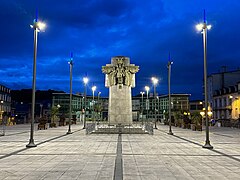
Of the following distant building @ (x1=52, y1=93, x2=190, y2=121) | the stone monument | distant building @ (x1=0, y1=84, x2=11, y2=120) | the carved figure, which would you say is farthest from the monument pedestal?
distant building @ (x1=52, y1=93, x2=190, y2=121)

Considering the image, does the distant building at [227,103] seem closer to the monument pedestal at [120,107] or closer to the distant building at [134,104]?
the distant building at [134,104]

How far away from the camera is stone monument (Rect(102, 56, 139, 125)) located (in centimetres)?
3769

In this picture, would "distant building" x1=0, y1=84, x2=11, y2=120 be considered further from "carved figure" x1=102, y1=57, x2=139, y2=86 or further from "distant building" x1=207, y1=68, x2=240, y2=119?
"distant building" x1=207, y1=68, x2=240, y2=119

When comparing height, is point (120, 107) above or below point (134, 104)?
below

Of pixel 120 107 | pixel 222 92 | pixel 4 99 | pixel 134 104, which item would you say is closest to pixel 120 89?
pixel 120 107

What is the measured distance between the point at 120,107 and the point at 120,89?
2368mm

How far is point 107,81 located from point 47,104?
297 feet

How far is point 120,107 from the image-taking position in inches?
1484

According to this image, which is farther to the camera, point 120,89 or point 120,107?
point 120,89

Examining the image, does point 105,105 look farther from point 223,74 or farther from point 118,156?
point 118,156

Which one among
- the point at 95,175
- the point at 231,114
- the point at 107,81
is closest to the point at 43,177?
the point at 95,175

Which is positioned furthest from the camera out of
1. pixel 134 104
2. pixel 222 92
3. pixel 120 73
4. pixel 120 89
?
pixel 134 104

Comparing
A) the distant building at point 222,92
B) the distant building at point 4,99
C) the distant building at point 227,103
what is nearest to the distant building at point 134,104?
the distant building at point 4,99

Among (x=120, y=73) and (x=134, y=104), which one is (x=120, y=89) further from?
(x=134, y=104)
